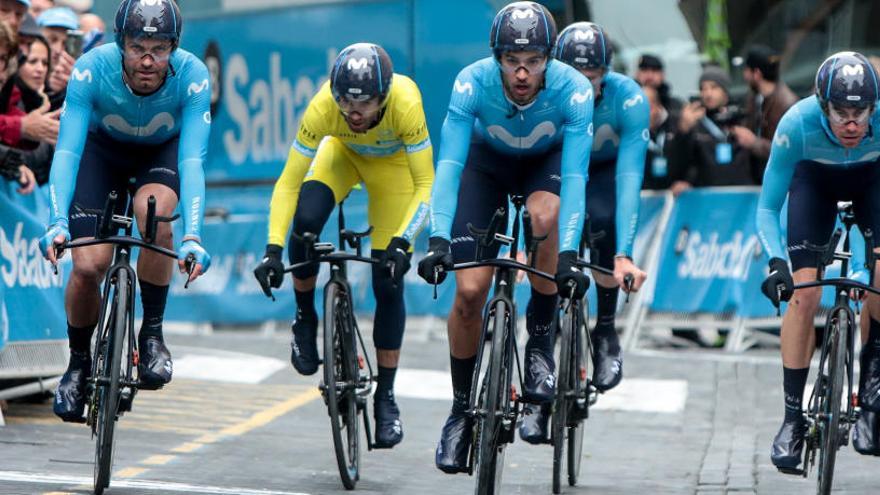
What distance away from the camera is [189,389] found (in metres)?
13.0

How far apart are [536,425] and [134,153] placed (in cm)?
240

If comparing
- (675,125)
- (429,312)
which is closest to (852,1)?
(675,125)

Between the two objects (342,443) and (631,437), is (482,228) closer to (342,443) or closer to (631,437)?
(342,443)

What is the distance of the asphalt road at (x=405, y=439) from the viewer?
30.3 ft

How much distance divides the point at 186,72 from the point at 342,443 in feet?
6.24

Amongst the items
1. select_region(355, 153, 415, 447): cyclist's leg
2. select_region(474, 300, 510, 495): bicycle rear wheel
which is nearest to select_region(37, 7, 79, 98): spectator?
select_region(355, 153, 415, 447): cyclist's leg

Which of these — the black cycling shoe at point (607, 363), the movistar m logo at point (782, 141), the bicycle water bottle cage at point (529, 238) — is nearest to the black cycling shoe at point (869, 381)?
the movistar m logo at point (782, 141)

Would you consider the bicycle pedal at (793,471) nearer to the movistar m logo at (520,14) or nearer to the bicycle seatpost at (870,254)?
the bicycle seatpost at (870,254)

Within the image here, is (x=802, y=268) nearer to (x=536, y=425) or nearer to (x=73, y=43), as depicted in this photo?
(x=536, y=425)

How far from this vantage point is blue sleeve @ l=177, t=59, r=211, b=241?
8.40 metres

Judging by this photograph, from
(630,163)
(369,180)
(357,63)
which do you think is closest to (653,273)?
(630,163)

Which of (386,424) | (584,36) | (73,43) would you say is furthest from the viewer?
(73,43)

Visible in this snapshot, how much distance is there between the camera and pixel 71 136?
8.43 meters

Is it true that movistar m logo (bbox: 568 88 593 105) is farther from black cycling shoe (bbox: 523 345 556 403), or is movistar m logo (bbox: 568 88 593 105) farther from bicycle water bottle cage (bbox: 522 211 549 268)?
black cycling shoe (bbox: 523 345 556 403)
